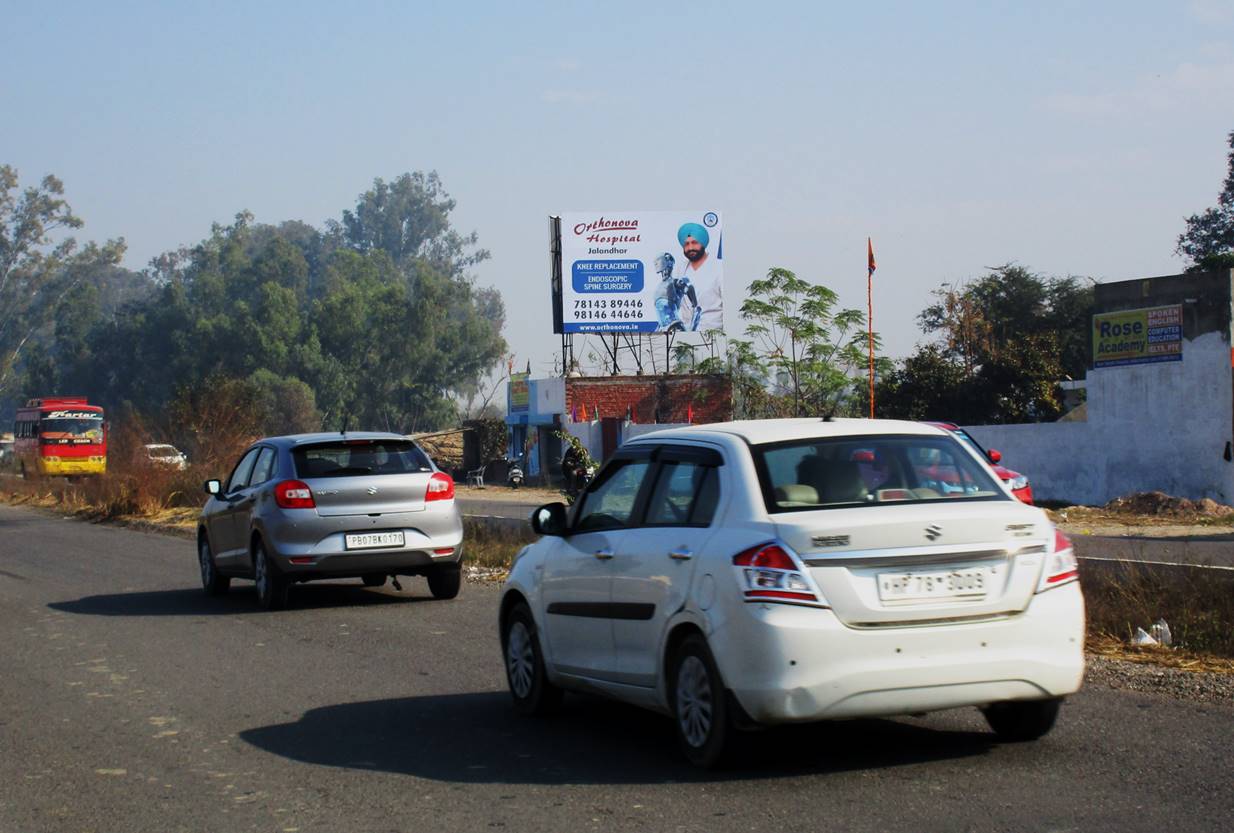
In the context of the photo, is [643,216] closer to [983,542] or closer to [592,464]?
[592,464]

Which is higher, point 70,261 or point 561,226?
point 70,261

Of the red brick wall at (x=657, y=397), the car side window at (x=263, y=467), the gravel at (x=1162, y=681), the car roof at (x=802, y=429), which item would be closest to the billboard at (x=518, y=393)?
the red brick wall at (x=657, y=397)

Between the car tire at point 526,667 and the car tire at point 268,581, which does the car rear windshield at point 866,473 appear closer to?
the car tire at point 526,667

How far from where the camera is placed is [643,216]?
58.5 m

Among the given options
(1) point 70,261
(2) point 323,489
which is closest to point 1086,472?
(2) point 323,489

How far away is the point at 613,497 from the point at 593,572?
460 millimetres

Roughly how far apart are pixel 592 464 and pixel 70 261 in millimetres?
116476

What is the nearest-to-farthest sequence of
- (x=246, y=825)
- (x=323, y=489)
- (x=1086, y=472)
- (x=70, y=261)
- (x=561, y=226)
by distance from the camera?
1. (x=246, y=825)
2. (x=323, y=489)
3. (x=1086, y=472)
4. (x=561, y=226)
5. (x=70, y=261)

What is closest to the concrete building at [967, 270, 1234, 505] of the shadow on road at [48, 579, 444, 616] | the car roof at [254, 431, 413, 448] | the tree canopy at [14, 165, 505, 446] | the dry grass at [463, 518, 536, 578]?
the dry grass at [463, 518, 536, 578]

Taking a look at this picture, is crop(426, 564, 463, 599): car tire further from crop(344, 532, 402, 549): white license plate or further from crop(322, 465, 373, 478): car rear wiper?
crop(322, 465, 373, 478): car rear wiper

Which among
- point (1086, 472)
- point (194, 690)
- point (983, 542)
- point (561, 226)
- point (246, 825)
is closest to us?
point (246, 825)

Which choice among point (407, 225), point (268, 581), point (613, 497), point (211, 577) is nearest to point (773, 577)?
point (613, 497)

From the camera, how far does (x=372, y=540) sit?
1405cm

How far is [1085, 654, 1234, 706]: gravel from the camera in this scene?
8613 mm
